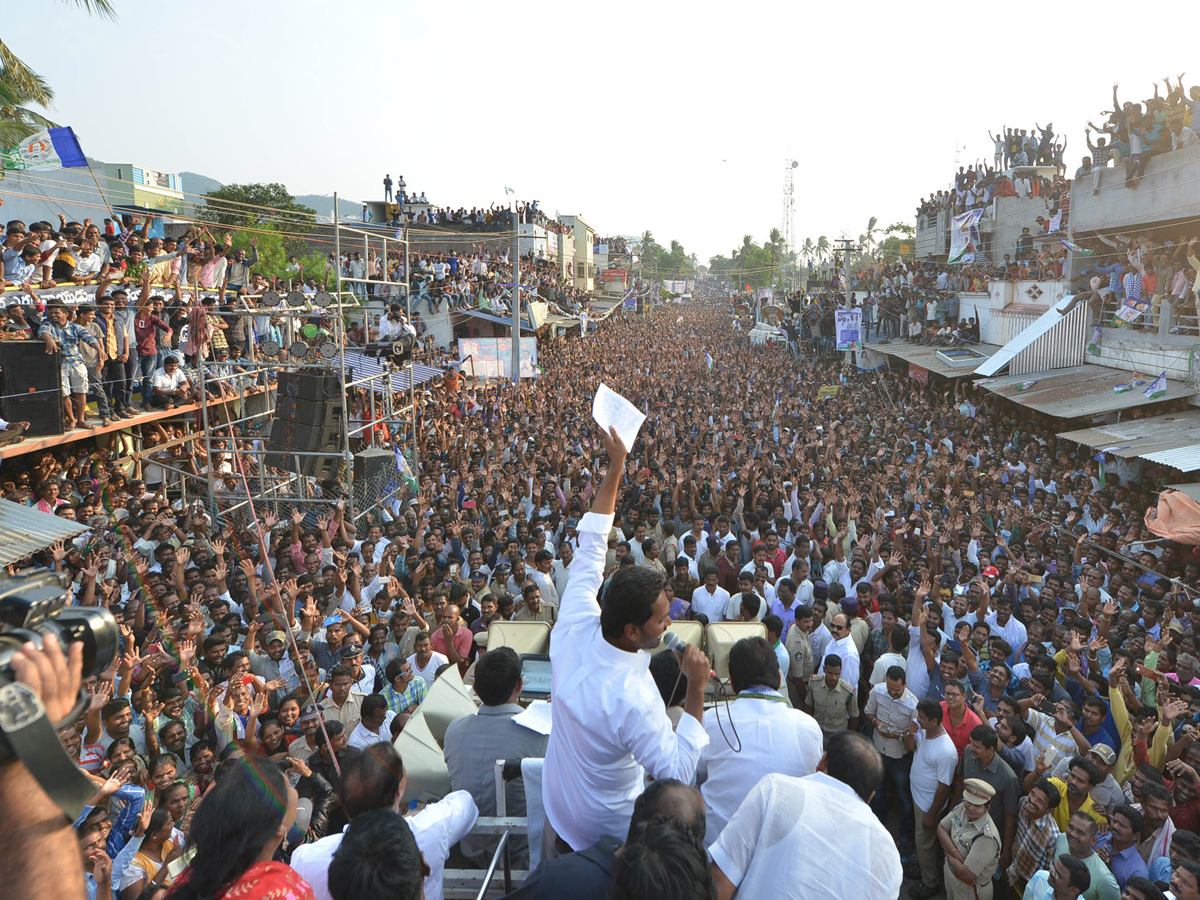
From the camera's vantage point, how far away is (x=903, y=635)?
17.3 feet

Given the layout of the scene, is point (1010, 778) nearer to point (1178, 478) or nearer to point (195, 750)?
point (195, 750)

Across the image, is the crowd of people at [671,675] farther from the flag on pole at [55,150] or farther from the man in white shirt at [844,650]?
the flag on pole at [55,150]

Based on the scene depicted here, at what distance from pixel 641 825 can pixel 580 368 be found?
21.6 m

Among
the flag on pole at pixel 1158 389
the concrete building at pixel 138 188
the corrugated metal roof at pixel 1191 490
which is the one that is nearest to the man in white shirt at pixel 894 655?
the corrugated metal roof at pixel 1191 490

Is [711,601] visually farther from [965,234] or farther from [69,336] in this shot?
[965,234]

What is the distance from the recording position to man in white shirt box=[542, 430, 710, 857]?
1999 mm

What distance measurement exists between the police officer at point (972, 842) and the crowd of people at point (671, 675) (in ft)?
0.05

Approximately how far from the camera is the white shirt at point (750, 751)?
2.36 meters

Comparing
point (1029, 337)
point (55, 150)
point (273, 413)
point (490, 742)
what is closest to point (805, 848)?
point (490, 742)

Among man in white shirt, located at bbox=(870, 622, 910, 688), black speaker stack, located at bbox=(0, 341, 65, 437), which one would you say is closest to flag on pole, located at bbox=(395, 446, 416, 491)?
black speaker stack, located at bbox=(0, 341, 65, 437)

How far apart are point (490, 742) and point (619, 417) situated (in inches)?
51.6

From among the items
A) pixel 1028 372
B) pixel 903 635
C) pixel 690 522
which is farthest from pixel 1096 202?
pixel 903 635

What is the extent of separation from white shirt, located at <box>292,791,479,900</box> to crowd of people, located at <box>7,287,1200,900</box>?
0.01 metres

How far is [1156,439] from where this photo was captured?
9.26 meters
